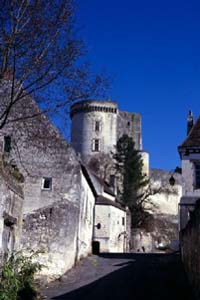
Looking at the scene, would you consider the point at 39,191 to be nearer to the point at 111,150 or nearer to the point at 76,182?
the point at 76,182

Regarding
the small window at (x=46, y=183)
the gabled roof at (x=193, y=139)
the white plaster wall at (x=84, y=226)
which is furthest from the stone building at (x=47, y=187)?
the gabled roof at (x=193, y=139)

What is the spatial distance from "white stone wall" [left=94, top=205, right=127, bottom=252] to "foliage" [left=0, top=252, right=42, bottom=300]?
18.6 metres

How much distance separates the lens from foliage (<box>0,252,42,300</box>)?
13.9 m

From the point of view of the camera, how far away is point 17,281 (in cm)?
1451

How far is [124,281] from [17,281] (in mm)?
6529

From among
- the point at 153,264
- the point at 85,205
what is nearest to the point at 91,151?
the point at 85,205

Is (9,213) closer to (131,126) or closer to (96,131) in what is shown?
(96,131)

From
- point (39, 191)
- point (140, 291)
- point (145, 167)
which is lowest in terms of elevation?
point (140, 291)

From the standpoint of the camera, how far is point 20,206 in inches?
792

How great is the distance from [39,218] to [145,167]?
49219 mm

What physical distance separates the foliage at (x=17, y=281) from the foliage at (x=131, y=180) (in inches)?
1415

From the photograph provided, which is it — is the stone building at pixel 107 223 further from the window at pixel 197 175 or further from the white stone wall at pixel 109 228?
the window at pixel 197 175

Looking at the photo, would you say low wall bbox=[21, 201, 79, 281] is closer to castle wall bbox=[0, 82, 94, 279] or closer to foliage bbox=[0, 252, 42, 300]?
castle wall bbox=[0, 82, 94, 279]

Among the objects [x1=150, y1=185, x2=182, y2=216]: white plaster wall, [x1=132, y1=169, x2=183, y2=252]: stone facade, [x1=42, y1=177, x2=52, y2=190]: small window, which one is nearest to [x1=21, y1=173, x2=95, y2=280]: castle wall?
[x1=42, y1=177, x2=52, y2=190]: small window
